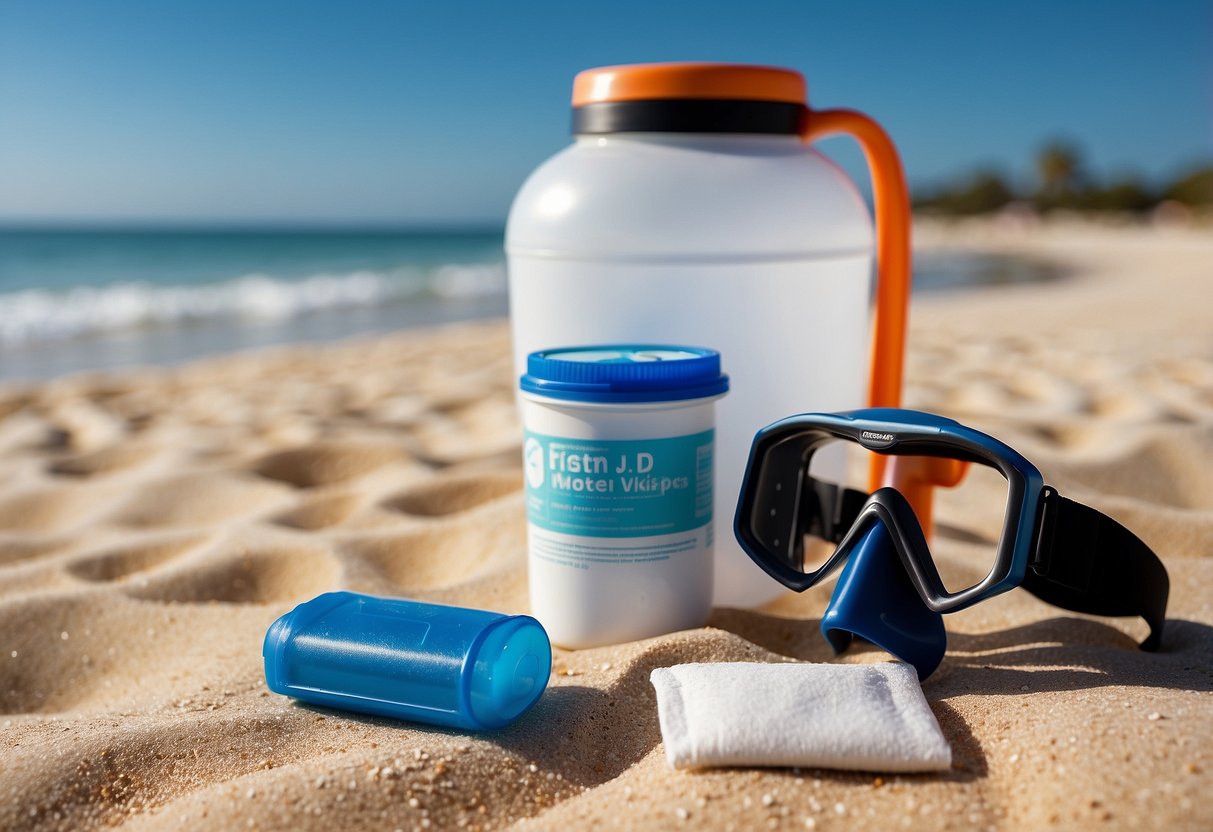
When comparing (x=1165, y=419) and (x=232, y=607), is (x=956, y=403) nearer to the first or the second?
(x=1165, y=419)

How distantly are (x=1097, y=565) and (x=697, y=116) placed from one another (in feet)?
2.82

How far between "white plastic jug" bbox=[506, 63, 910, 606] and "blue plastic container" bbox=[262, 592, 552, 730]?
537mm

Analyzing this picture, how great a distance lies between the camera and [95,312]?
349 inches

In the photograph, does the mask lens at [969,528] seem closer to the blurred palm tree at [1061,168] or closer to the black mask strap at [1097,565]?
the black mask strap at [1097,565]

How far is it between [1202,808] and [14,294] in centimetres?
1357

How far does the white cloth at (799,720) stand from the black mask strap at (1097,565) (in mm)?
245

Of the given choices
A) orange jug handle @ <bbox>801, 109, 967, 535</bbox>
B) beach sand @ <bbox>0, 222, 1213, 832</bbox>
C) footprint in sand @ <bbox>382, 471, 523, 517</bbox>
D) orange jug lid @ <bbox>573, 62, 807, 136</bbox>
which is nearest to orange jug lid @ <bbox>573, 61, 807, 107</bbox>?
orange jug lid @ <bbox>573, 62, 807, 136</bbox>

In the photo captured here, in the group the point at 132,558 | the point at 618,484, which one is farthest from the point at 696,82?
the point at 132,558

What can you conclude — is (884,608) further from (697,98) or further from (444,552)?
(444,552)

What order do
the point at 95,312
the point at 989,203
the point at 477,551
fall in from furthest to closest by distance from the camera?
the point at 989,203, the point at 95,312, the point at 477,551

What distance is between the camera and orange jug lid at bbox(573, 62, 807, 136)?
1511mm

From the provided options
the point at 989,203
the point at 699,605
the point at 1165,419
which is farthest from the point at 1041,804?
the point at 989,203

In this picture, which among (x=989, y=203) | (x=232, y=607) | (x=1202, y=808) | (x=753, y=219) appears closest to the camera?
(x=1202, y=808)

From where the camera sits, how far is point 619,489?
1308 mm
